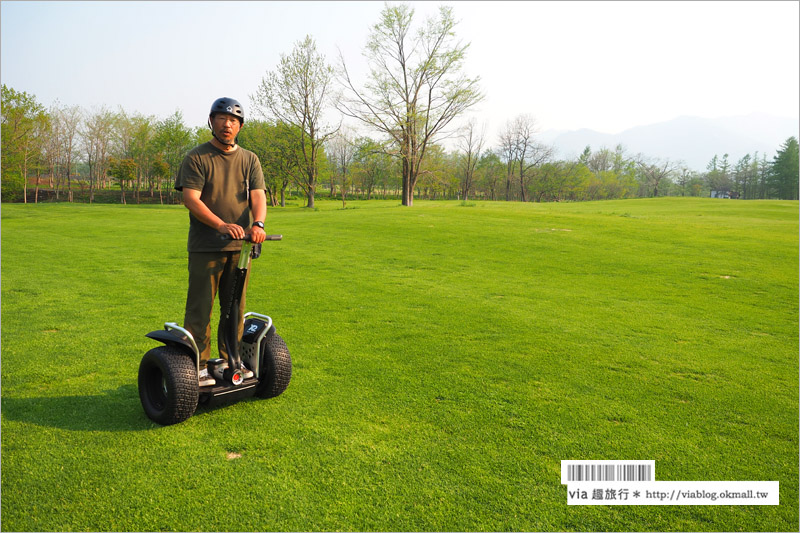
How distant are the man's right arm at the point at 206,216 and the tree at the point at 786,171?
304 ft

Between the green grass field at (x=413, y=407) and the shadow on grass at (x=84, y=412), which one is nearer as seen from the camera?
the green grass field at (x=413, y=407)

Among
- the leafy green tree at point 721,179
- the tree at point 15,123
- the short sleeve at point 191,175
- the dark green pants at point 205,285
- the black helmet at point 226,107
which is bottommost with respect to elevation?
the dark green pants at point 205,285

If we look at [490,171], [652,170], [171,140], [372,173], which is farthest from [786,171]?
[171,140]

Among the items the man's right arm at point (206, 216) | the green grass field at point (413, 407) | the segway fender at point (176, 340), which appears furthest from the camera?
the segway fender at point (176, 340)

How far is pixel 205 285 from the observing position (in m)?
3.93

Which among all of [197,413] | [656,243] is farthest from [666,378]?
[656,243]

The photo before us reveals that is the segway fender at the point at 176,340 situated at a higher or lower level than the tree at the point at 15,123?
lower

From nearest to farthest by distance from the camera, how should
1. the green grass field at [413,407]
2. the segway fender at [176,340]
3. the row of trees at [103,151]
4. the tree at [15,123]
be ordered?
the green grass field at [413,407]
the segway fender at [176,340]
the tree at [15,123]
the row of trees at [103,151]

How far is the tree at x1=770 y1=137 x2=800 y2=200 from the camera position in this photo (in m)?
72.7

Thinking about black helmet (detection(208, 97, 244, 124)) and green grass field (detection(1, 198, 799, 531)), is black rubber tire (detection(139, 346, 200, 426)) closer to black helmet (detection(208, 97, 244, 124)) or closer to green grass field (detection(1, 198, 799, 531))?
green grass field (detection(1, 198, 799, 531))

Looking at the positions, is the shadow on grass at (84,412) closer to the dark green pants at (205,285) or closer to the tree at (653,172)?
the dark green pants at (205,285)

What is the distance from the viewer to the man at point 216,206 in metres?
3.73

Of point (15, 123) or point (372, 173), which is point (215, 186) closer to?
point (15, 123)

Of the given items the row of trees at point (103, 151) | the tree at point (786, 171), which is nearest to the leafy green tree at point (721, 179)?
the tree at point (786, 171)
